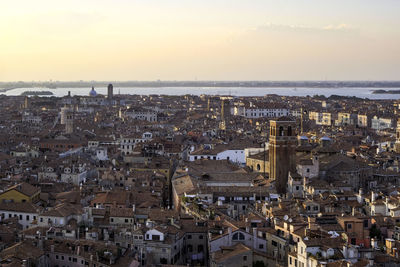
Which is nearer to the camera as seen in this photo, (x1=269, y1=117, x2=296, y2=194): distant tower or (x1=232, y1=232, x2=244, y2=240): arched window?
(x1=232, y1=232, x2=244, y2=240): arched window

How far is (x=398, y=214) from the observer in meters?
22.5

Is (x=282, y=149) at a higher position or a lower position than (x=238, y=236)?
higher

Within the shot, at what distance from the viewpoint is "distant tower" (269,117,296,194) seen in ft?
100

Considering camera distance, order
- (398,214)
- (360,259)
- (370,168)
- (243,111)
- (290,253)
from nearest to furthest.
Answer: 1. (360,259)
2. (290,253)
3. (398,214)
4. (370,168)
5. (243,111)

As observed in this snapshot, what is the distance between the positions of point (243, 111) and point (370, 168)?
80.6 m

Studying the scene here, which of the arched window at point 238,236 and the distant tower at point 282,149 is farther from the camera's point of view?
the distant tower at point 282,149

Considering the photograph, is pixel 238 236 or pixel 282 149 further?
pixel 282 149

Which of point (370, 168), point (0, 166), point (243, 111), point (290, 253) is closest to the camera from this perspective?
point (290, 253)

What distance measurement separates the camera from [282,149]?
101 ft

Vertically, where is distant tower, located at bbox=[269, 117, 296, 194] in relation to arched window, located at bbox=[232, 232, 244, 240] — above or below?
above

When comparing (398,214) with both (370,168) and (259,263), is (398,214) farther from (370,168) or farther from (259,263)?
(370,168)

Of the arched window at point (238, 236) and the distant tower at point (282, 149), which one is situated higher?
the distant tower at point (282, 149)

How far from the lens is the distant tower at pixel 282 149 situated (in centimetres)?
3062

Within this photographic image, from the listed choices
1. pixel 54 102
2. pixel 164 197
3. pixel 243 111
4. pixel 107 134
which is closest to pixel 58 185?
pixel 164 197
